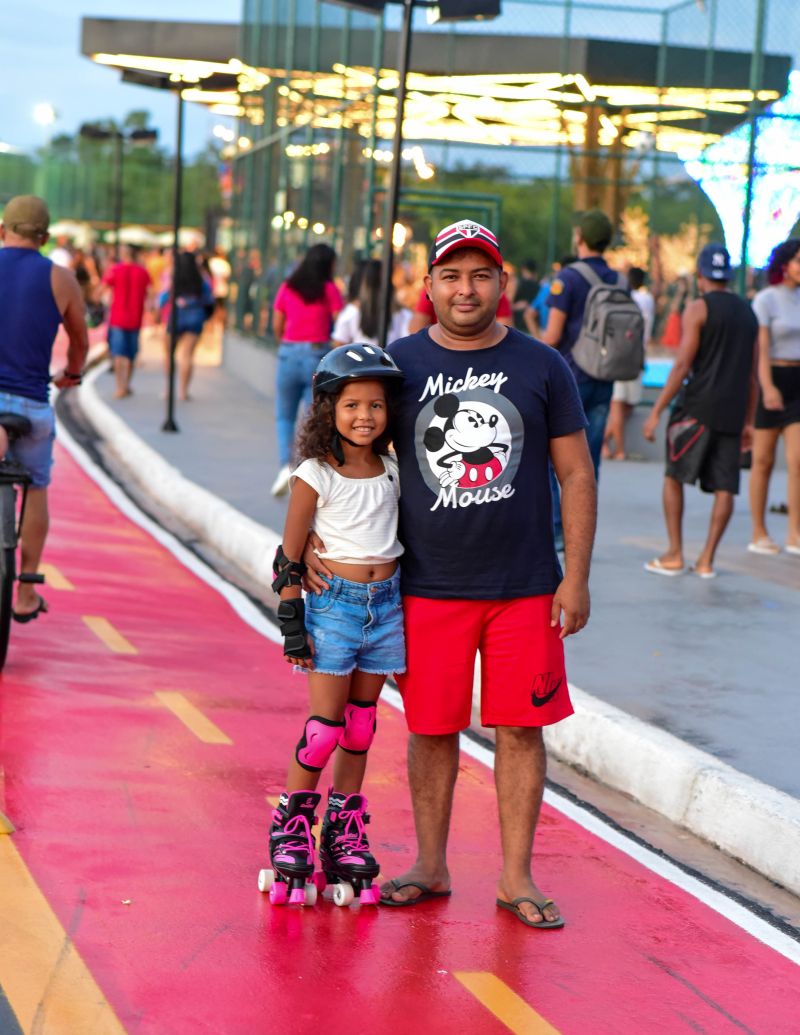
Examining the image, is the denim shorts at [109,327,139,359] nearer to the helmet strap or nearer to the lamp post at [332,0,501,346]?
the lamp post at [332,0,501,346]

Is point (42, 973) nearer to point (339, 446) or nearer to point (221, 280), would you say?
point (339, 446)

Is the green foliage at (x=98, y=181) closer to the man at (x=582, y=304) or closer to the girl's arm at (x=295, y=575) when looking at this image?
the man at (x=582, y=304)

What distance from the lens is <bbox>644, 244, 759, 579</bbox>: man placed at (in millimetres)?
10805

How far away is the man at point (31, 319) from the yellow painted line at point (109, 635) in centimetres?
94

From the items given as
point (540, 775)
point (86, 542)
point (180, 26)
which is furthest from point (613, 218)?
point (180, 26)

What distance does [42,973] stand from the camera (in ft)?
15.2

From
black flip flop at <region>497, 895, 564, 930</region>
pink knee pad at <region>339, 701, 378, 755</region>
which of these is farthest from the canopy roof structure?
black flip flop at <region>497, 895, 564, 930</region>

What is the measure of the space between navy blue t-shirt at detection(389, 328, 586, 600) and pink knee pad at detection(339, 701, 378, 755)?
39 centimetres

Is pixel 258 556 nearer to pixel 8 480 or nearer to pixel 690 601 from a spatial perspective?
pixel 690 601

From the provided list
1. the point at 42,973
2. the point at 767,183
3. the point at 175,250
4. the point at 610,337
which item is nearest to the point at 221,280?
the point at 175,250

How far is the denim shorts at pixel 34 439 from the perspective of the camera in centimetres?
827

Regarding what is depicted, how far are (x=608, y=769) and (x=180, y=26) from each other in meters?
36.5

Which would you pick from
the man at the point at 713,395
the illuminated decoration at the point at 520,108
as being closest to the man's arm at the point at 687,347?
the man at the point at 713,395

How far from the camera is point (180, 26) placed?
41.0 m
